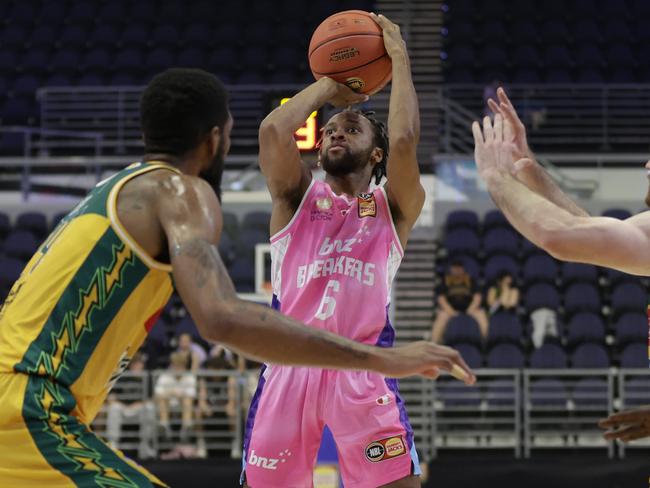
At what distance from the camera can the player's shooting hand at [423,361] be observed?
10.2ft

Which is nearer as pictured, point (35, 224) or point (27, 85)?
point (35, 224)

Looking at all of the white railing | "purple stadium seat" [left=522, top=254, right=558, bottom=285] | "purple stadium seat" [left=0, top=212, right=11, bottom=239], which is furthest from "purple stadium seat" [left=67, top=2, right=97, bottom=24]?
"purple stadium seat" [left=522, top=254, right=558, bottom=285]

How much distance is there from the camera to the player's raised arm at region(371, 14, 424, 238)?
514 cm

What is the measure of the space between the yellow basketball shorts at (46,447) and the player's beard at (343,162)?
8.46 ft

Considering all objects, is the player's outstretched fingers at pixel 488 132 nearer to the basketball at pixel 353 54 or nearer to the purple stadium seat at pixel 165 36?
the basketball at pixel 353 54

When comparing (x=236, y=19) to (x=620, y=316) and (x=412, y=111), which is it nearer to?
(x=620, y=316)

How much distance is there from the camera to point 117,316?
3133 mm

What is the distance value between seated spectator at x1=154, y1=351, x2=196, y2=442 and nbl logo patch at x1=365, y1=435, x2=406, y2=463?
6791 mm

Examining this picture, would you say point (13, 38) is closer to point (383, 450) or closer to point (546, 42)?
point (546, 42)

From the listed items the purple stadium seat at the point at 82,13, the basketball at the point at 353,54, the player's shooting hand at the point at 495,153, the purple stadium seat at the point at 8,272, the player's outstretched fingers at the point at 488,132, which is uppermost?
the purple stadium seat at the point at 82,13

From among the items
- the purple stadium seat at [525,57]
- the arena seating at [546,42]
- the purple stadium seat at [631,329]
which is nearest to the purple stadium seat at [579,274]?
the purple stadium seat at [631,329]

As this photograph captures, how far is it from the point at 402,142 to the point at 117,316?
2293 mm

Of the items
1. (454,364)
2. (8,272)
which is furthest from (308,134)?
(454,364)

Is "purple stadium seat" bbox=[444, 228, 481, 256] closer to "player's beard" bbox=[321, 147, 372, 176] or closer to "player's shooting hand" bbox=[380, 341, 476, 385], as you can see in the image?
"player's beard" bbox=[321, 147, 372, 176]
